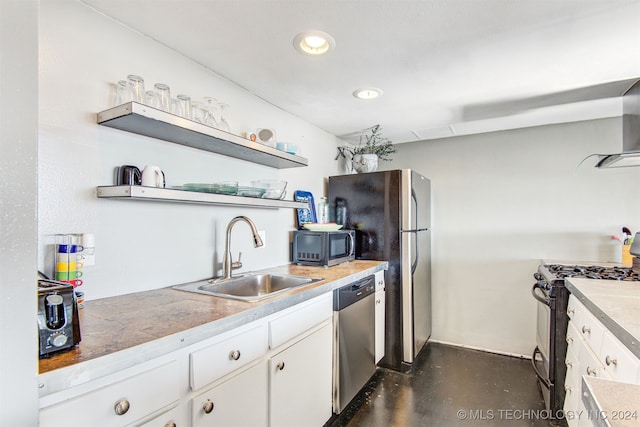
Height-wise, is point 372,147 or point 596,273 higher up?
point 372,147

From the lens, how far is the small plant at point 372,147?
3.14 m

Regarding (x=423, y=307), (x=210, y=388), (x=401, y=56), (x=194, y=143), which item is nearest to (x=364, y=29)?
(x=401, y=56)

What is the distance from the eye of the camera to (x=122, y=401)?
0.86m

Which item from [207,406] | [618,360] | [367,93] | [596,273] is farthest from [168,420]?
[596,273]

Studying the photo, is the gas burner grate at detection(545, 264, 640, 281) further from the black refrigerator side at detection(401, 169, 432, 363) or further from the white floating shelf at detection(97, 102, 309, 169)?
the white floating shelf at detection(97, 102, 309, 169)

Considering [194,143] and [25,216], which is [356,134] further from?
[25,216]

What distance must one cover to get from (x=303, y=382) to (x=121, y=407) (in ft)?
3.08

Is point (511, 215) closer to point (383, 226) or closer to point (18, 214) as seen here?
point (383, 226)

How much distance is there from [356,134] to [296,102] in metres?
1.01

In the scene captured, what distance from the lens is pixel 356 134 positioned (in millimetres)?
3199

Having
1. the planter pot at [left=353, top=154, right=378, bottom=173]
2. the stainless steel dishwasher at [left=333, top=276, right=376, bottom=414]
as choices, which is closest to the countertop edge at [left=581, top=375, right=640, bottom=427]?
the stainless steel dishwasher at [left=333, top=276, right=376, bottom=414]

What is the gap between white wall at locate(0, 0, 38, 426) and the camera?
1.87ft

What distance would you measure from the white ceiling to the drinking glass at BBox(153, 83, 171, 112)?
28cm

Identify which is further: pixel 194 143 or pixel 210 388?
pixel 194 143
